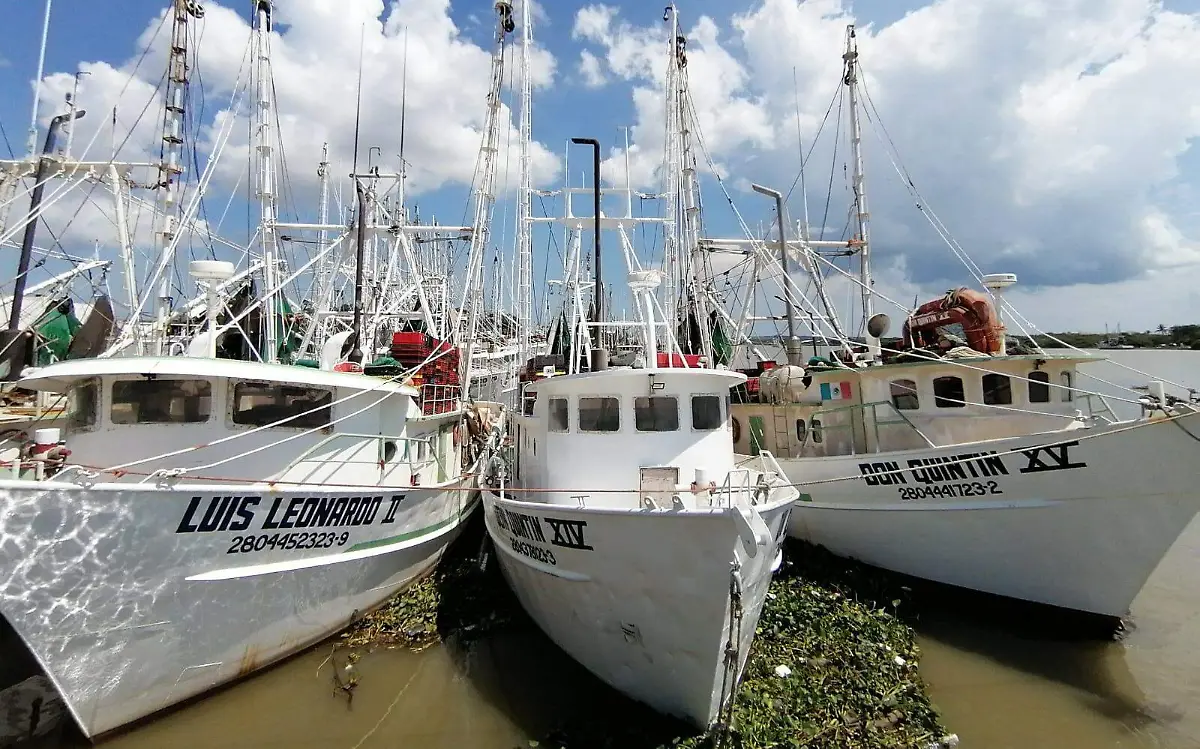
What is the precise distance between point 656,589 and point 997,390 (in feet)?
31.1

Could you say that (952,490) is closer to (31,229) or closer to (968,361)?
(968,361)

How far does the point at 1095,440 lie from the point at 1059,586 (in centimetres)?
271

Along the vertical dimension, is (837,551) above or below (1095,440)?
below

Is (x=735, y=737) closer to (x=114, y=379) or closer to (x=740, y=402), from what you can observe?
(x=114, y=379)

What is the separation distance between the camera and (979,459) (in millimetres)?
10406

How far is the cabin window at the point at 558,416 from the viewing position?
9.21 metres

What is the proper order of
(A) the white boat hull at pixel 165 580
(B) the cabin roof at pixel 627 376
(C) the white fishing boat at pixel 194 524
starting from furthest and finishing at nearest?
(B) the cabin roof at pixel 627 376 → (C) the white fishing boat at pixel 194 524 → (A) the white boat hull at pixel 165 580

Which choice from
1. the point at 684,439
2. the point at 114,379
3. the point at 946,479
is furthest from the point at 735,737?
the point at 114,379

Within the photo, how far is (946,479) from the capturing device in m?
10.9

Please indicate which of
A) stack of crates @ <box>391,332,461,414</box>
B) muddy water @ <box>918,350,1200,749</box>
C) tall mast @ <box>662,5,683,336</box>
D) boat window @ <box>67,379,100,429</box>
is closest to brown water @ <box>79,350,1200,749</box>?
muddy water @ <box>918,350,1200,749</box>

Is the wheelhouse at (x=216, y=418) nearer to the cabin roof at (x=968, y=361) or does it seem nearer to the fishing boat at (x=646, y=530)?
the fishing boat at (x=646, y=530)

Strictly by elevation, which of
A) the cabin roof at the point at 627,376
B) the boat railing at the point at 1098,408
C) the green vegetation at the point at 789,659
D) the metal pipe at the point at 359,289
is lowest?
the green vegetation at the point at 789,659

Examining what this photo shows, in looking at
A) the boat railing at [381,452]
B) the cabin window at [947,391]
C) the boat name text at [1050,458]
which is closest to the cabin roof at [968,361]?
the cabin window at [947,391]

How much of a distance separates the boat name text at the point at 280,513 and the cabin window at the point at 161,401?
5.95ft
